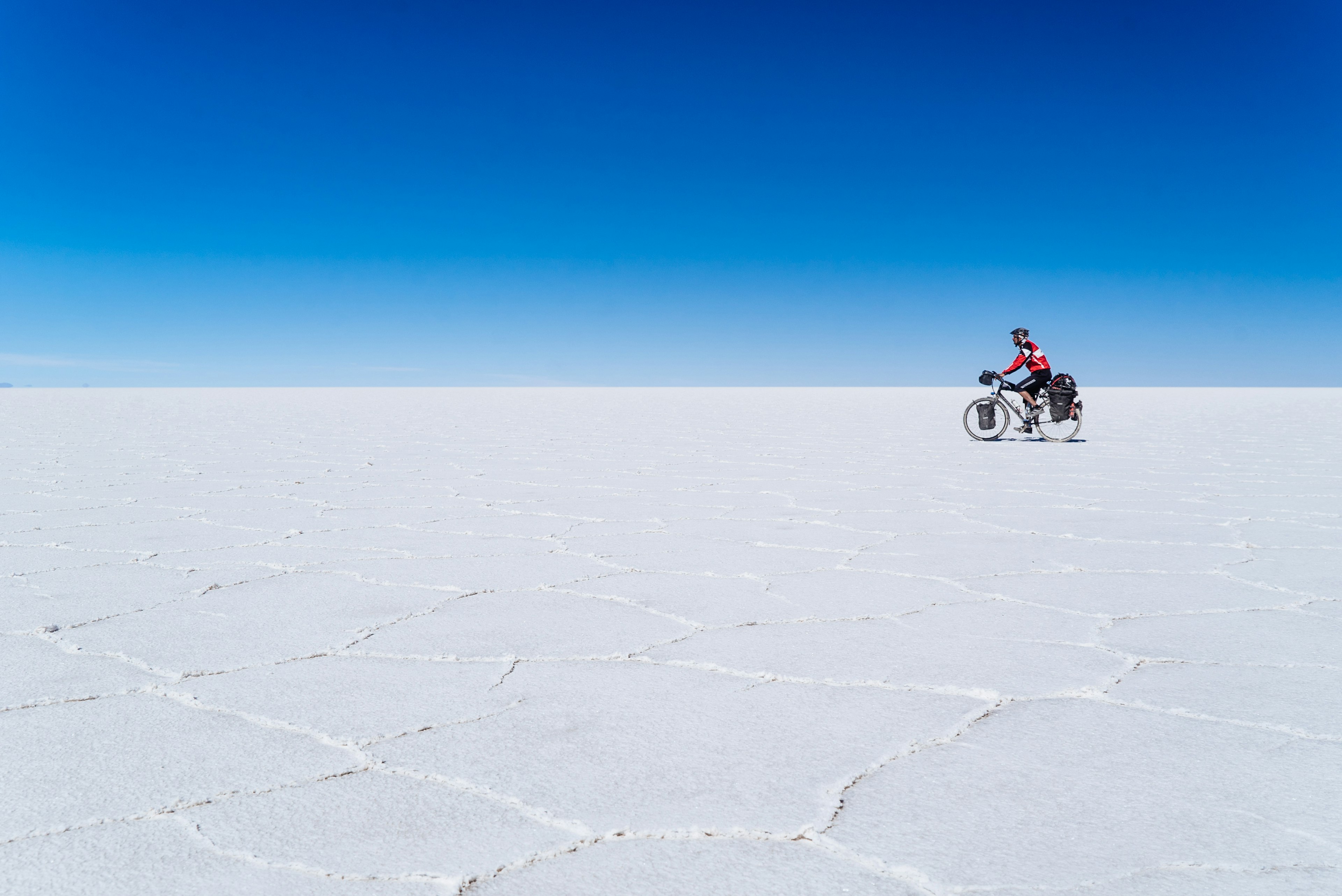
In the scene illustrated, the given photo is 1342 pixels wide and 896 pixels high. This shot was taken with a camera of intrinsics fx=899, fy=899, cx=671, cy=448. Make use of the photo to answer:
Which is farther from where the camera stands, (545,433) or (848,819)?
(545,433)

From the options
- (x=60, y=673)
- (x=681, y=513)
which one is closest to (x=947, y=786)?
(x=60, y=673)

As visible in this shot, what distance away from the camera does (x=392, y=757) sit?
4.15 feet

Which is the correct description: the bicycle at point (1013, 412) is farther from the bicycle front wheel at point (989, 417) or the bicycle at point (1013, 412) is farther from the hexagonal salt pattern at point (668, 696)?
the hexagonal salt pattern at point (668, 696)

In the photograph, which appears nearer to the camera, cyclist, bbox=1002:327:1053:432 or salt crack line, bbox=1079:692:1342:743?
salt crack line, bbox=1079:692:1342:743

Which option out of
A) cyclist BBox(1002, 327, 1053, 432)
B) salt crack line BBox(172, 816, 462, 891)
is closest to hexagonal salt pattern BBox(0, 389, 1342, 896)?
salt crack line BBox(172, 816, 462, 891)

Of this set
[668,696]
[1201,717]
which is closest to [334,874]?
[668,696]

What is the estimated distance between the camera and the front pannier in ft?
23.3

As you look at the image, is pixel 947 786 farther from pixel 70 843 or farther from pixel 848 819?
pixel 70 843

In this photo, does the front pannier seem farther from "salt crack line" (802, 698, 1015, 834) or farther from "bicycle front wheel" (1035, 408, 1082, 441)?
"salt crack line" (802, 698, 1015, 834)

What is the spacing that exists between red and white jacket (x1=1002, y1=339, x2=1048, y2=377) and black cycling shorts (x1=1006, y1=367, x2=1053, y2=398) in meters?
0.03

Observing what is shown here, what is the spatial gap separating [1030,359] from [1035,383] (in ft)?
0.77

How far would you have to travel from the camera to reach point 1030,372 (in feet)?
23.5

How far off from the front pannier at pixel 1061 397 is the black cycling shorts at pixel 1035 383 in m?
0.06

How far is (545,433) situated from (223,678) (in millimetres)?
6826
